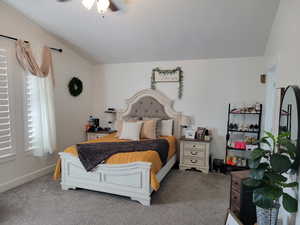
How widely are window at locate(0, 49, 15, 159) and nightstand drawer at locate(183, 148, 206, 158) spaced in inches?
119

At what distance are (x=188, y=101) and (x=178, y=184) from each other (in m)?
1.75

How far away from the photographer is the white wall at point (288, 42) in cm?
173

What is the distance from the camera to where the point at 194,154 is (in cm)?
385

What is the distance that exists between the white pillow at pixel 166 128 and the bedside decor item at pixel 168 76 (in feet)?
2.00


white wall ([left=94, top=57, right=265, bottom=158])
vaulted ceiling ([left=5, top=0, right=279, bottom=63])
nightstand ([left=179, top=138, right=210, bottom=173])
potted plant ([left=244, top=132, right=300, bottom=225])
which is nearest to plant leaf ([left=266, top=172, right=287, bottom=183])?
potted plant ([left=244, top=132, right=300, bottom=225])

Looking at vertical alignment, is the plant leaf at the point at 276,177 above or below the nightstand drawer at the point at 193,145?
above

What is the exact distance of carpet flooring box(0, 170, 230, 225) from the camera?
2279mm

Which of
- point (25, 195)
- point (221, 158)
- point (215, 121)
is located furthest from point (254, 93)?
point (25, 195)

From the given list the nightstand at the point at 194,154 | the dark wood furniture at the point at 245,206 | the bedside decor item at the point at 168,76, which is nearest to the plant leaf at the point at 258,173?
the dark wood furniture at the point at 245,206

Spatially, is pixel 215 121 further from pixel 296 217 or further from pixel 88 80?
pixel 88 80

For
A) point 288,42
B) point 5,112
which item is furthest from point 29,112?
point 288,42

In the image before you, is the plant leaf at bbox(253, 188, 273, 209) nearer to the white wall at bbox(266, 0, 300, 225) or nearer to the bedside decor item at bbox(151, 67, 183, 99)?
the white wall at bbox(266, 0, 300, 225)

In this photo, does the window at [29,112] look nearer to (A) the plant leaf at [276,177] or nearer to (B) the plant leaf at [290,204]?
(A) the plant leaf at [276,177]

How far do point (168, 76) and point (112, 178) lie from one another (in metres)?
2.47
